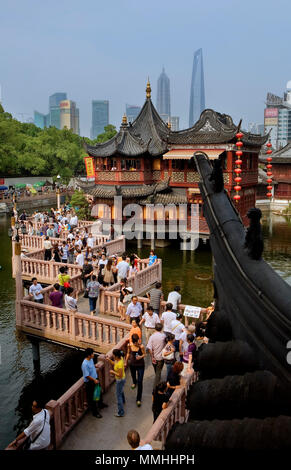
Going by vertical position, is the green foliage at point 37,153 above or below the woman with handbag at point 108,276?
above

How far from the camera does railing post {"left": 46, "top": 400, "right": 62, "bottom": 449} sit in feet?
23.3

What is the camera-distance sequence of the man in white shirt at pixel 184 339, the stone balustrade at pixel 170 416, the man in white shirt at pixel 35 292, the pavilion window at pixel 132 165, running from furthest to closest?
the pavilion window at pixel 132 165 → the man in white shirt at pixel 35 292 → the man in white shirt at pixel 184 339 → the stone balustrade at pixel 170 416

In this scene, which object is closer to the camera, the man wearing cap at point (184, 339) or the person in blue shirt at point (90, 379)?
the person in blue shirt at point (90, 379)

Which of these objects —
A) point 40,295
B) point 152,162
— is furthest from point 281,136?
point 40,295

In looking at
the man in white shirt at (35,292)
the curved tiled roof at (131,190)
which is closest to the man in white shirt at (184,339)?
the man in white shirt at (35,292)

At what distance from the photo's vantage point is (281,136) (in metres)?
194

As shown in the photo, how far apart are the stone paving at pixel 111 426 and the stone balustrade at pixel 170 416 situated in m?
0.78

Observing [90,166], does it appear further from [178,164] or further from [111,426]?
[111,426]

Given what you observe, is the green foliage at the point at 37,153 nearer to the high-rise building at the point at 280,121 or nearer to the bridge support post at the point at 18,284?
the bridge support post at the point at 18,284

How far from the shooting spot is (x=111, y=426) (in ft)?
25.1

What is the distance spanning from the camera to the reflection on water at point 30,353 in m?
11.6

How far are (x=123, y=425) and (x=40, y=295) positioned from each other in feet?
20.6

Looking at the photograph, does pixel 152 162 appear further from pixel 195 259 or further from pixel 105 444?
pixel 105 444

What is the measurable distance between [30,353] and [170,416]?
9088 mm
